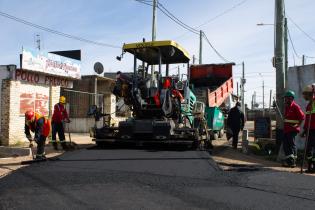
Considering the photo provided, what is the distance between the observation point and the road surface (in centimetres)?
517

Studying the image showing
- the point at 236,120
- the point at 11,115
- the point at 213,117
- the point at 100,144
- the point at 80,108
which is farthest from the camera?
the point at 80,108

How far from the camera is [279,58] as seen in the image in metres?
9.98

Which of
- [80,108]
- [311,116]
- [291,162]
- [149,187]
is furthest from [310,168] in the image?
[80,108]

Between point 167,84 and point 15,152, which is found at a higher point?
point 167,84

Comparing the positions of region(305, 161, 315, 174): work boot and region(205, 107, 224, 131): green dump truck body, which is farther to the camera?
region(205, 107, 224, 131): green dump truck body

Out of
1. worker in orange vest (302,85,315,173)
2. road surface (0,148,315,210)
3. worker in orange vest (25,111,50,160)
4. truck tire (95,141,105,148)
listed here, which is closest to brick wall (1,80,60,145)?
truck tire (95,141,105,148)

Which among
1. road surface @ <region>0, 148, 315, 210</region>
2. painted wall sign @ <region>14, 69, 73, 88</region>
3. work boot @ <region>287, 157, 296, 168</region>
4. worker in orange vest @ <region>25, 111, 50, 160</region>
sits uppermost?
painted wall sign @ <region>14, 69, 73, 88</region>

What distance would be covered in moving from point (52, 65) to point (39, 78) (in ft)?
2.57

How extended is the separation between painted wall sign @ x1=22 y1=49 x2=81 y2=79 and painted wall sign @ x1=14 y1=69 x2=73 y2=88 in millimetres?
225

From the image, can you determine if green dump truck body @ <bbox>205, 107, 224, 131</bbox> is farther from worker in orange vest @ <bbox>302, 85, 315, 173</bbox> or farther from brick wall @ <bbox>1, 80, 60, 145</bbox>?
worker in orange vest @ <bbox>302, 85, 315, 173</bbox>

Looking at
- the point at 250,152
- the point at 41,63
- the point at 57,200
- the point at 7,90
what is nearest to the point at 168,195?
the point at 57,200

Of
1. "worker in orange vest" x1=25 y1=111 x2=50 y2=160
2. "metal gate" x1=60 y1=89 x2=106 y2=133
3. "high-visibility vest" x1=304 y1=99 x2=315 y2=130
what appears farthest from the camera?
"metal gate" x1=60 y1=89 x2=106 y2=133

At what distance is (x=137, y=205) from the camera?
16.5 ft

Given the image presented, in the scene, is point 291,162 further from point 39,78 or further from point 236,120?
point 39,78
